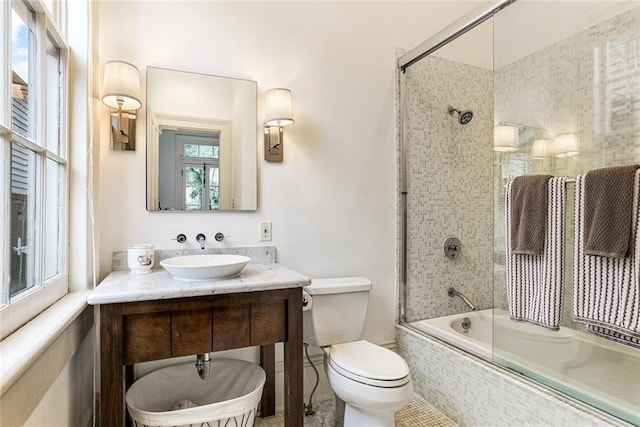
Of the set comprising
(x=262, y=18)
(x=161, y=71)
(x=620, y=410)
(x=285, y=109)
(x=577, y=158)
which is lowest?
(x=620, y=410)

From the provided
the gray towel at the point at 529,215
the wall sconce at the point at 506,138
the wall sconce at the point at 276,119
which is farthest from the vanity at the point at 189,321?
the wall sconce at the point at 506,138

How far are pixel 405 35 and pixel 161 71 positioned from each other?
1.59m

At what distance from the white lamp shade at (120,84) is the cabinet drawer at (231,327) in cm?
105

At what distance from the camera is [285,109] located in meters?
1.87

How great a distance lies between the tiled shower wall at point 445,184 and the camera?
2.36 meters

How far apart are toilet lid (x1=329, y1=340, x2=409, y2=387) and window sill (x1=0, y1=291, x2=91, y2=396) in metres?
1.07

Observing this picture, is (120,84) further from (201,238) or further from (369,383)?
(369,383)

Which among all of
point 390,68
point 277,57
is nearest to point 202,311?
point 277,57

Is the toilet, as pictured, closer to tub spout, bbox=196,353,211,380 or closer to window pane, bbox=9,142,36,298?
tub spout, bbox=196,353,211,380

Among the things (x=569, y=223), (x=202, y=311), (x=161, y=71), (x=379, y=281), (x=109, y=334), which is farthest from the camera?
(x=379, y=281)

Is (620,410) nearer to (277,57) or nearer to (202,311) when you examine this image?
(202,311)

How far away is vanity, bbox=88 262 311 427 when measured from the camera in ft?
3.98

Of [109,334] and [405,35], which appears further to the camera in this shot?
[405,35]

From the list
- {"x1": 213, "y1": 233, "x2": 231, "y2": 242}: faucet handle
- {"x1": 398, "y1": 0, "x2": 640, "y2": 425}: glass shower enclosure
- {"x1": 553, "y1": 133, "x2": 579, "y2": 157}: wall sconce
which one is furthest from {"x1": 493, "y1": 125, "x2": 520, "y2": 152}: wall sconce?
{"x1": 213, "y1": 233, "x2": 231, "y2": 242}: faucet handle
